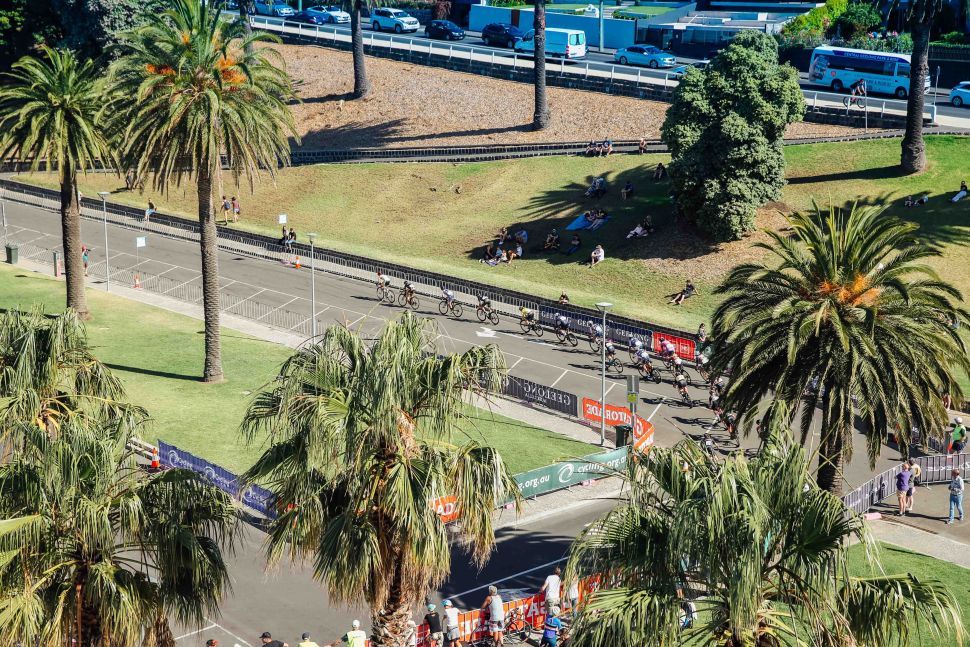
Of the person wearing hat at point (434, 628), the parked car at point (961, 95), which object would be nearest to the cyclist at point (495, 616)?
the person wearing hat at point (434, 628)

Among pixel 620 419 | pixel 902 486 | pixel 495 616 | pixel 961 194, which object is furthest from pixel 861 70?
pixel 495 616

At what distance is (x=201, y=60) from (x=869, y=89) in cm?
4988

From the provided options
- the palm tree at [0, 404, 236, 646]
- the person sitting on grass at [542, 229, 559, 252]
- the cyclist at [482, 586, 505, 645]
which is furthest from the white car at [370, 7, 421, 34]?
the palm tree at [0, 404, 236, 646]

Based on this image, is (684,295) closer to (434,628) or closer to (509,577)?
(509,577)

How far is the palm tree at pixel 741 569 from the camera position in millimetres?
14242

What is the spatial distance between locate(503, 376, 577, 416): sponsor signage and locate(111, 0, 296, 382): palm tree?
12.6 metres

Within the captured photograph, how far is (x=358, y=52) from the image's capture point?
88.1m

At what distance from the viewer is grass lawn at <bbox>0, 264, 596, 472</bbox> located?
40156 mm

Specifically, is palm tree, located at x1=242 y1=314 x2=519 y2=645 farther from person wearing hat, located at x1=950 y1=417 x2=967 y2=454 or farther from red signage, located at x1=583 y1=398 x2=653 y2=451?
person wearing hat, located at x1=950 y1=417 x2=967 y2=454

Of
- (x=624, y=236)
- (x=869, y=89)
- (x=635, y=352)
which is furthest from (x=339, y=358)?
(x=869, y=89)

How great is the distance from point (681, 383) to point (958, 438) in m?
10.9

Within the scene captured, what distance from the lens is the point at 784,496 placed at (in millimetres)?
14906

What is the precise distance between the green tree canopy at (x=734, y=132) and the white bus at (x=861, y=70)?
57.1ft

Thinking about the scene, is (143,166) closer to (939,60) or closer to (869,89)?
(869,89)
